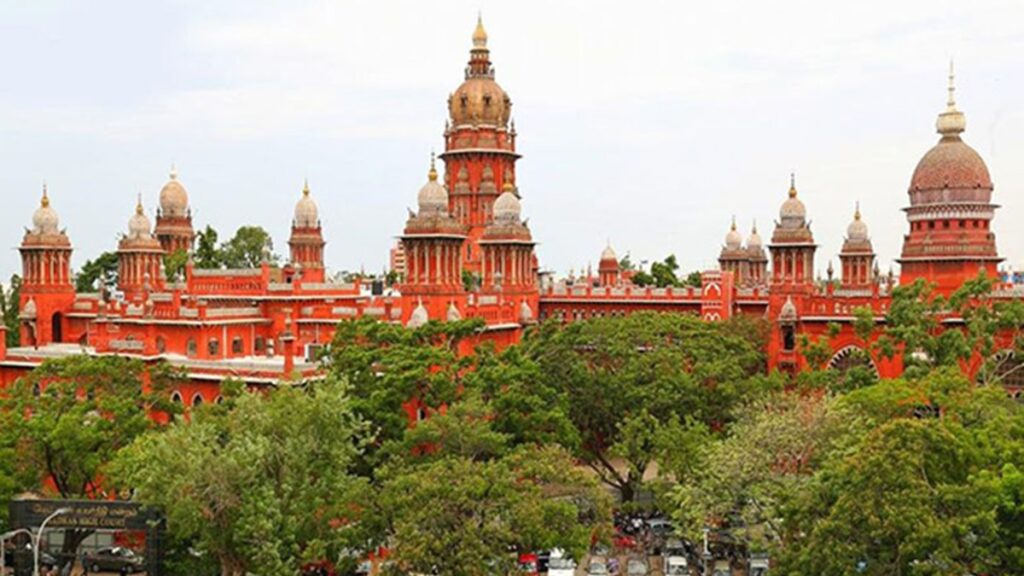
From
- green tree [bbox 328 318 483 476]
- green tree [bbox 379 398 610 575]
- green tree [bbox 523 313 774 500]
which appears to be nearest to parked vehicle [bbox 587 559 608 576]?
green tree [bbox 379 398 610 575]

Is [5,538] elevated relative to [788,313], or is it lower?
lower

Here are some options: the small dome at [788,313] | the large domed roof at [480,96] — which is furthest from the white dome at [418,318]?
the large domed roof at [480,96]

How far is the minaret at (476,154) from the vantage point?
7631 cm

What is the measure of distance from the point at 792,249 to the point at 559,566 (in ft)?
93.9

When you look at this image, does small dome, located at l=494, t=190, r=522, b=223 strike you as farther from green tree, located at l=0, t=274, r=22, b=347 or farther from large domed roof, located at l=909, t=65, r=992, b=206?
green tree, located at l=0, t=274, r=22, b=347

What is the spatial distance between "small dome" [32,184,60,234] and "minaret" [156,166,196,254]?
1575 cm

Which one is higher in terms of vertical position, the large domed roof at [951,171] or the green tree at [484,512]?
the large domed roof at [951,171]

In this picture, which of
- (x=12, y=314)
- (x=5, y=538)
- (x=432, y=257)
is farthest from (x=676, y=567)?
→ (x=12, y=314)

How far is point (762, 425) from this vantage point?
35.2 metres

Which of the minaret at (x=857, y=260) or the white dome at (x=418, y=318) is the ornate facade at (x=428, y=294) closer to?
the white dome at (x=418, y=318)

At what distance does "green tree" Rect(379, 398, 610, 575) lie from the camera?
29172 mm

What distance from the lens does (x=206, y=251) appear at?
285 ft

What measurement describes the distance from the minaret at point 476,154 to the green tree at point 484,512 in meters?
43.0

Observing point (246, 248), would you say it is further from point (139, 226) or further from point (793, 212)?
point (793, 212)
